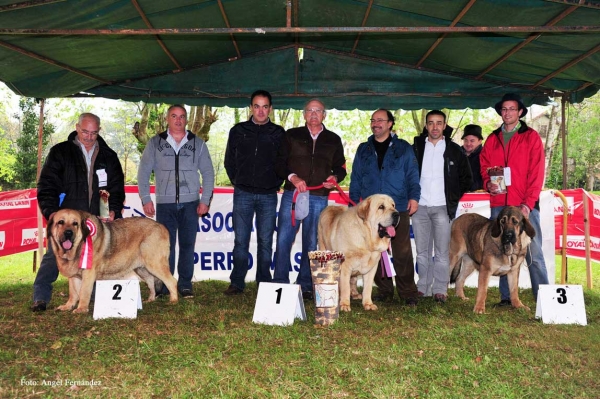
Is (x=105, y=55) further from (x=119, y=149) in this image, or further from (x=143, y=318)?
(x=119, y=149)

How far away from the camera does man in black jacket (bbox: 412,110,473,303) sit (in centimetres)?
639

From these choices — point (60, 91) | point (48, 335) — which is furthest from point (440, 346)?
point (60, 91)

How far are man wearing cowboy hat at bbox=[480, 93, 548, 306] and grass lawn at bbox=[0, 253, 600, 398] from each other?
72cm

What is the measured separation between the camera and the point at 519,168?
238 inches

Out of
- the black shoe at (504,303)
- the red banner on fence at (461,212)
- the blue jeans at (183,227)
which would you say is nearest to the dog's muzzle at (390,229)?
the black shoe at (504,303)

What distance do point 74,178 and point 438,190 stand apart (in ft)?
14.4

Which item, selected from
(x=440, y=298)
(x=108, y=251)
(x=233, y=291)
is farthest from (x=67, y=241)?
(x=440, y=298)

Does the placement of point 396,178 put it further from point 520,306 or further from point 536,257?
point 520,306

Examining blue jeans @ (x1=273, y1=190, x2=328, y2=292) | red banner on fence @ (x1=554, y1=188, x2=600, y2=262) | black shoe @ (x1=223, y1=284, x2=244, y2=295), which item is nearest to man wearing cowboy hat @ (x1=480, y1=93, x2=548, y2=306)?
blue jeans @ (x1=273, y1=190, x2=328, y2=292)

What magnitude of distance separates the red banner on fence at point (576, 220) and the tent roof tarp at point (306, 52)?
Result: 1635 millimetres

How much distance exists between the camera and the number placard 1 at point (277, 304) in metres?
4.96

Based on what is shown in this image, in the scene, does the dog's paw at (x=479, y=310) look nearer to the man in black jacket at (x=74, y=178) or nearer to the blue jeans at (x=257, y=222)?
the blue jeans at (x=257, y=222)

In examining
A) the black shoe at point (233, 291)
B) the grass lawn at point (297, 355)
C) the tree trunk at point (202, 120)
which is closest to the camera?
the grass lawn at point (297, 355)

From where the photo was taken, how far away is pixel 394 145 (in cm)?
629
